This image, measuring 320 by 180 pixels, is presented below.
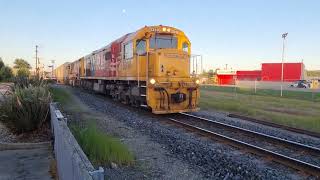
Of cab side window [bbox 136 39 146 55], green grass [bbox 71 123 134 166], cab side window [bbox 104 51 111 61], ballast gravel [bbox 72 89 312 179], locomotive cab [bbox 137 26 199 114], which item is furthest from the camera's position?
cab side window [bbox 104 51 111 61]

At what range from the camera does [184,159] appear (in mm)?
7496

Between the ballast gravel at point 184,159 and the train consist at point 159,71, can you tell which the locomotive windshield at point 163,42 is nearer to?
the train consist at point 159,71

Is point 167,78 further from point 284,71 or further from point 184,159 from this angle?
point 284,71

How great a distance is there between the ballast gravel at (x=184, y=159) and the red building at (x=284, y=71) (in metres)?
69.8

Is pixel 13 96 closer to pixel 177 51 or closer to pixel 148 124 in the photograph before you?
pixel 148 124

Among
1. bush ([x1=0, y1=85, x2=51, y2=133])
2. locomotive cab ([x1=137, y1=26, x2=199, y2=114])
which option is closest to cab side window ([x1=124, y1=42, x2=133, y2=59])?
locomotive cab ([x1=137, y1=26, x2=199, y2=114])

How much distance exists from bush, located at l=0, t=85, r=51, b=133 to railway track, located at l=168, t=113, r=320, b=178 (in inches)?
192

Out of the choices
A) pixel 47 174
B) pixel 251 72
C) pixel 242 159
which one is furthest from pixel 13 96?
pixel 251 72

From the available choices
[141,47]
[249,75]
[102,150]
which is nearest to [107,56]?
[141,47]

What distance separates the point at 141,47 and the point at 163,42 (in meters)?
1.10

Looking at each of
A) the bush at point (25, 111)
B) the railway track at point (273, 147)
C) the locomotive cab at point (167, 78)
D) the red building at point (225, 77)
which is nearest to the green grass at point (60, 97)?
the locomotive cab at point (167, 78)

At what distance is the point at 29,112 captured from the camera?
9789 mm

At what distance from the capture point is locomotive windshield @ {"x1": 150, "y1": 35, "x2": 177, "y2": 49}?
14880 mm

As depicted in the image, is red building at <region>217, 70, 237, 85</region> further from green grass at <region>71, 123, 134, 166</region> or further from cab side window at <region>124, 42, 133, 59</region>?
green grass at <region>71, 123, 134, 166</region>
